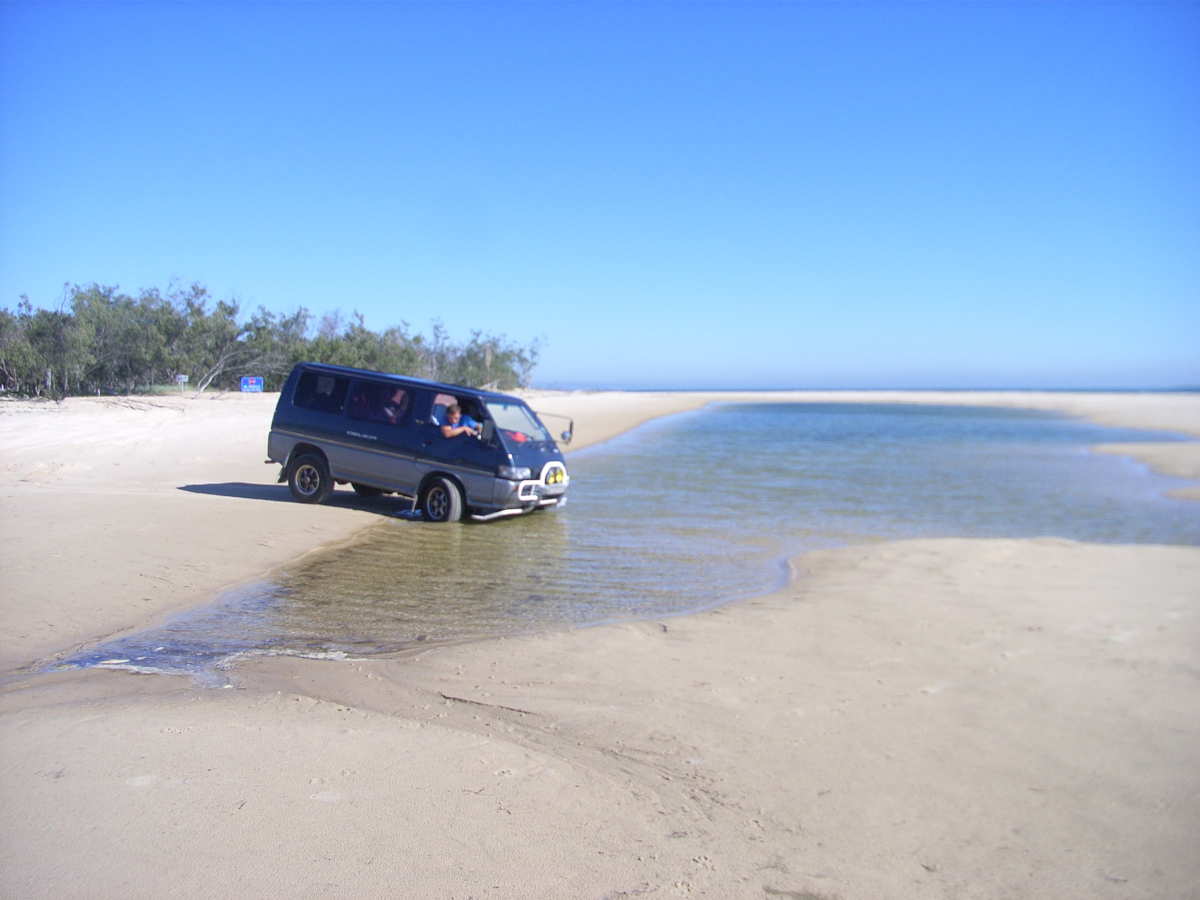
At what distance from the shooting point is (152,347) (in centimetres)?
2683

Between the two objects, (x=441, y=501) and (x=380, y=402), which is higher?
(x=380, y=402)

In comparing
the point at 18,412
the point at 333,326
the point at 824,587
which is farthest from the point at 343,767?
the point at 333,326

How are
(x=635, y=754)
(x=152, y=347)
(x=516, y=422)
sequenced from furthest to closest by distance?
(x=152, y=347)
(x=516, y=422)
(x=635, y=754)

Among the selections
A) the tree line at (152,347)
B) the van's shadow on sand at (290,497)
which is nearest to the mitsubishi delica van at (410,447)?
the van's shadow on sand at (290,497)

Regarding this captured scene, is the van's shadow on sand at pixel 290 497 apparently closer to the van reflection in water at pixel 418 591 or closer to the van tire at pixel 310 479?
the van tire at pixel 310 479

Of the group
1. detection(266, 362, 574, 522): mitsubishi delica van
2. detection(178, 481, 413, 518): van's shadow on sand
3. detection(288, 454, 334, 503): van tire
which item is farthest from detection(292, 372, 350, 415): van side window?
detection(178, 481, 413, 518): van's shadow on sand

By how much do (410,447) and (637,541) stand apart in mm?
3577

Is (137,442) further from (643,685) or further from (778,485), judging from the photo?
(643,685)

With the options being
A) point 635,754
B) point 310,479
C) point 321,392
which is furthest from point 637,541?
point 635,754

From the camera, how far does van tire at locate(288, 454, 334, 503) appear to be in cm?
1216

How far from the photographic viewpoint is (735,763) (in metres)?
4.12

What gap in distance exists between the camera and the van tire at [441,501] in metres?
11.8

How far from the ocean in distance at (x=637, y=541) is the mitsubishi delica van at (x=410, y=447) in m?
0.50

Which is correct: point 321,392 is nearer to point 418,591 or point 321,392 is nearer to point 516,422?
point 516,422
